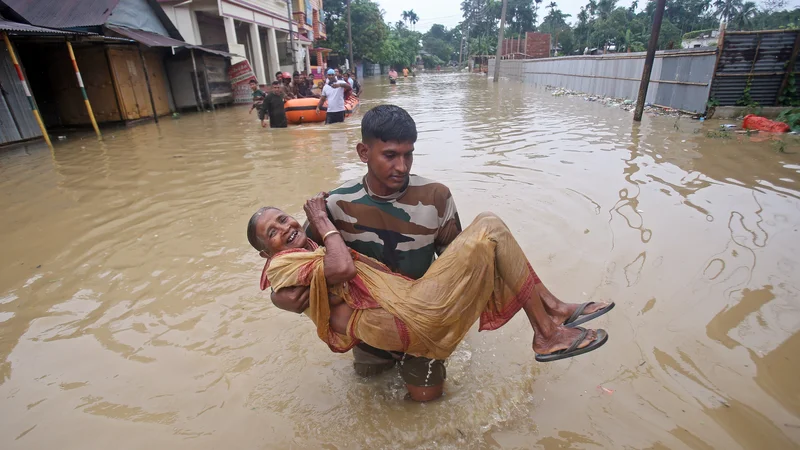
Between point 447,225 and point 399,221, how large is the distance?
251 millimetres

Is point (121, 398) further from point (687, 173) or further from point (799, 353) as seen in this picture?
point (687, 173)

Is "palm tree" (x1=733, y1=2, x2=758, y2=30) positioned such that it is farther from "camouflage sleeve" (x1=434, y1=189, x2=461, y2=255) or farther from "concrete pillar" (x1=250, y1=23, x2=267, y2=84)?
"camouflage sleeve" (x1=434, y1=189, x2=461, y2=255)

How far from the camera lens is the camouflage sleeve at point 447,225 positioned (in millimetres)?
2100

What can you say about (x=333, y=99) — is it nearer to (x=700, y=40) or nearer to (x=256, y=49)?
(x=256, y=49)

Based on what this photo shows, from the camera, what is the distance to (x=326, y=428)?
2299mm

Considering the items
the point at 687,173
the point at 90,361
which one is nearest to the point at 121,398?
the point at 90,361

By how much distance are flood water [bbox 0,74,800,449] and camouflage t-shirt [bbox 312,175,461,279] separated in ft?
2.96

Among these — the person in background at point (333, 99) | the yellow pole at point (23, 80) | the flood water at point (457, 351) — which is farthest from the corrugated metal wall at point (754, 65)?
the yellow pole at point (23, 80)

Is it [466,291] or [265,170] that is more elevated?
[466,291]

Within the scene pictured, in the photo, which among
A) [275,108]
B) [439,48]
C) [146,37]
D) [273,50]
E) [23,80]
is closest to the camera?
[23,80]

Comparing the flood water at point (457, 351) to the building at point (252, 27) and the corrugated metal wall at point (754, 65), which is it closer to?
the corrugated metal wall at point (754, 65)

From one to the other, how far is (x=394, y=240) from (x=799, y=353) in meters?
2.66

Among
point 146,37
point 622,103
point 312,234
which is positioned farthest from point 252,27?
point 312,234

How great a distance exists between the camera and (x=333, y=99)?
12.3m
